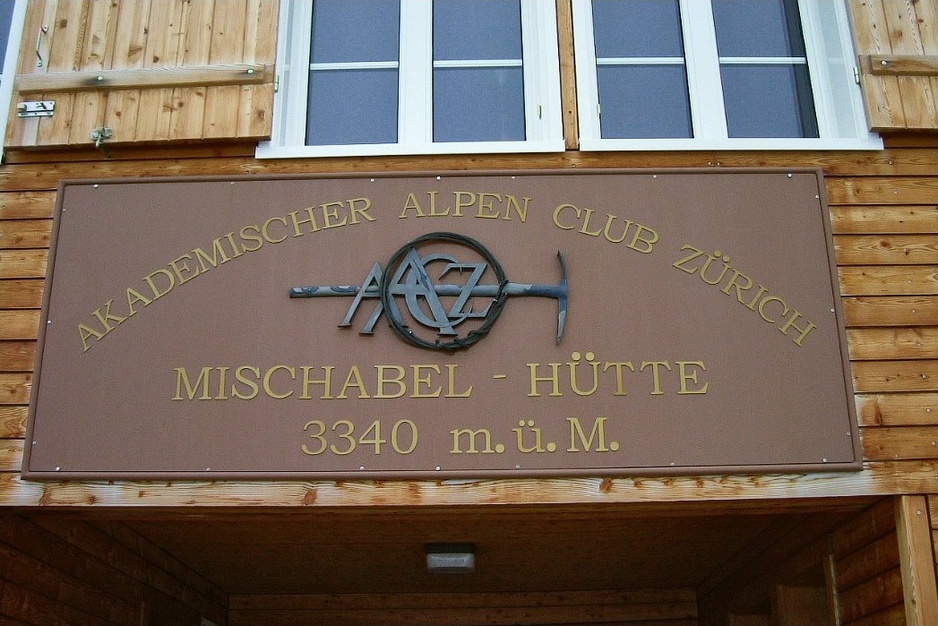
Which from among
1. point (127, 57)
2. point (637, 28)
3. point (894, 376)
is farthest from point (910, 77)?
point (127, 57)

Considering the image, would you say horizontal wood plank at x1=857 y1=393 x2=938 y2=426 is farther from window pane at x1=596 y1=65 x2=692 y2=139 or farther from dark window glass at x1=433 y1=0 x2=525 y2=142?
dark window glass at x1=433 y1=0 x2=525 y2=142

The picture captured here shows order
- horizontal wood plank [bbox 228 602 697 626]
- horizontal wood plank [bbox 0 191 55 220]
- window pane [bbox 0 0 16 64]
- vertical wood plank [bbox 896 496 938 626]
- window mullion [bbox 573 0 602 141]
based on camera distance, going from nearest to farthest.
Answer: vertical wood plank [bbox 896 496 938 626] < horizontal wood plank [bbox 0 191 55 220] < window mullion [bbox 573 0 602 141] < window pane [bbox 0 0 16 64] < horizontal wood plank [bbox 228 602 697 626]

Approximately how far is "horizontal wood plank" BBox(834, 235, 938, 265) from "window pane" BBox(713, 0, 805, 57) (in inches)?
46.4

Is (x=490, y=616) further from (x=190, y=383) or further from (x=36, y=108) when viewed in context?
(x=36, y=108)

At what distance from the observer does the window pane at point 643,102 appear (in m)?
5.30

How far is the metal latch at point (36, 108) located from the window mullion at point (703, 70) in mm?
3209

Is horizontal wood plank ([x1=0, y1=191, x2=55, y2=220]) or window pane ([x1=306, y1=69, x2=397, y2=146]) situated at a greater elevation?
window pane ([x1=306, y1=69, x2=397, y2=146])

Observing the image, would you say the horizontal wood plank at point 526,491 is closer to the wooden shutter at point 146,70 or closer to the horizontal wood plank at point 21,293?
the horizontal wood plank at point 21,293

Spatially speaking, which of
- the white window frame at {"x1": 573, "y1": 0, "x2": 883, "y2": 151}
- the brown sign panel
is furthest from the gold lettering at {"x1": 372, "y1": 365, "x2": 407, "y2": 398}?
the white window frame at {"x1": 573, "y1": 0, "x2": 883, "y2": 151}

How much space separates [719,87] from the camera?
5.34 m

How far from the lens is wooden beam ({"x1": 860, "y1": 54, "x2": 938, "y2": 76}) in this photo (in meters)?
5.13

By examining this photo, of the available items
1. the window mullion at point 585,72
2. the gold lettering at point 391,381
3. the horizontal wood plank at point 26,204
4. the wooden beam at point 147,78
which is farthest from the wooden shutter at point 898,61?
the horizontal wood plank at point 26,204

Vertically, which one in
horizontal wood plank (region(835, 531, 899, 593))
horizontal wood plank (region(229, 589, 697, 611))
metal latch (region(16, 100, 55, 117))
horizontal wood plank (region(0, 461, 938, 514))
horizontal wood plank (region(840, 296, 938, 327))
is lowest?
horizontal wood plank (region(835, 531, 899, 593))

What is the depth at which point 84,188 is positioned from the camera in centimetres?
506
